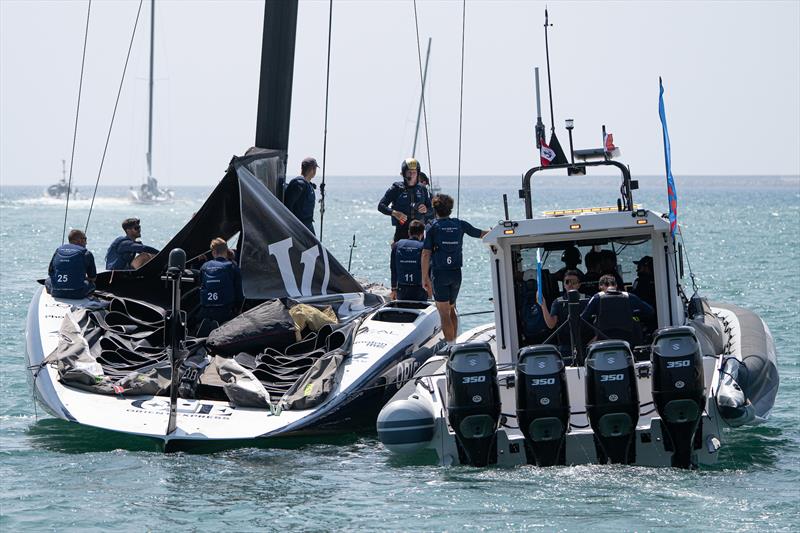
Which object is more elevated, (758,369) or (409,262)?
(409,262)

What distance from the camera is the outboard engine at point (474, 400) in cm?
938

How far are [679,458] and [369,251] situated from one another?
35.4 meters

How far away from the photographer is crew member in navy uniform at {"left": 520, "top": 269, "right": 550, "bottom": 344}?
36.6 feet

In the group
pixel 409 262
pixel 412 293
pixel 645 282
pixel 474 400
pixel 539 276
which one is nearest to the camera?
pixel 474 400

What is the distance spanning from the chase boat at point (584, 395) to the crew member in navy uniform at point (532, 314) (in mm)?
224

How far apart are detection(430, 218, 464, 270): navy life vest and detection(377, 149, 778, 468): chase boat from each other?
1392 mm

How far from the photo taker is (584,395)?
974 cm

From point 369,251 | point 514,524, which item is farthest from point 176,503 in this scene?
point 369,251

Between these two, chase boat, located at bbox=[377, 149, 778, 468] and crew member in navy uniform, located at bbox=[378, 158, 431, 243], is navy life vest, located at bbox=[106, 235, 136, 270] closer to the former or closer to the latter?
crew member in navy uniform, located at bbox=[378, 158, 431, 243]

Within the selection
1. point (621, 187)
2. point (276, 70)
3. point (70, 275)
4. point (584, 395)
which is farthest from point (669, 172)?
point (70, 275)

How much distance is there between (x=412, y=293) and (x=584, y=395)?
3.81m

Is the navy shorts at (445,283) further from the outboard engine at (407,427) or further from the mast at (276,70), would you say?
the outboard engine at (407,427)

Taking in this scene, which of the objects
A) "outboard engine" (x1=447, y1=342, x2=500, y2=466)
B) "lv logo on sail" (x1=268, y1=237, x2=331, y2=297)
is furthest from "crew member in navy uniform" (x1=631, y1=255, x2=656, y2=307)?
"lv logo on sail" (x1=268, y1=237, x2=331, y2=297)

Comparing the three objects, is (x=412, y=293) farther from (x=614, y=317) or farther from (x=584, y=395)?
(x=584, y=395)
